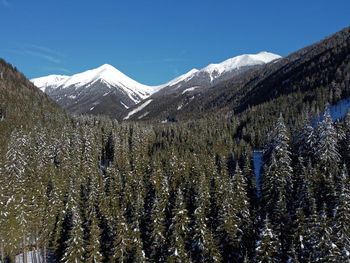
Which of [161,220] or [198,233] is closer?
[198,233]

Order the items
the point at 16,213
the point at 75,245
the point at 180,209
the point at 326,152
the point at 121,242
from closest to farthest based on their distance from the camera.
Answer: the point at 75,245
the point at 121,242
the point at 180,209
the point at 16,213
the point at 326,152

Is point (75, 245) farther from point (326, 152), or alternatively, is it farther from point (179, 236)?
point (326, 152)

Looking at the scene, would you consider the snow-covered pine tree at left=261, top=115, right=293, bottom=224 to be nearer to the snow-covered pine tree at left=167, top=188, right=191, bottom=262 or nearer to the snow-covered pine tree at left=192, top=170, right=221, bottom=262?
the snow-covered pine tree at left=192, top=170, right=221, bottom=262

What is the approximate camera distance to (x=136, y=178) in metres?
59.7

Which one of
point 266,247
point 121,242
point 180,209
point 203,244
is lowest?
point 203,244

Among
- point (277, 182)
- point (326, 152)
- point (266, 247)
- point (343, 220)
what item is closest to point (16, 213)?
point (266, 247)

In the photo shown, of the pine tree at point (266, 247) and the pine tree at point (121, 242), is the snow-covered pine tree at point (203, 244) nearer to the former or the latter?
the pine tree at point (266, 247)

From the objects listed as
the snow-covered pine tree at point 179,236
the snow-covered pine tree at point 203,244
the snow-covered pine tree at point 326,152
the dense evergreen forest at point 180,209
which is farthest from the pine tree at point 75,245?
the snow-covered pine tree at point 326,152

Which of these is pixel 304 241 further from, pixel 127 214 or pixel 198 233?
pixel 127 214

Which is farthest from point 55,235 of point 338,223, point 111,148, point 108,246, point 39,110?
point 39,110

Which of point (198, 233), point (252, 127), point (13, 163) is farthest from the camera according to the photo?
point (252, 127)

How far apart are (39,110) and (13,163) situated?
91811 mm

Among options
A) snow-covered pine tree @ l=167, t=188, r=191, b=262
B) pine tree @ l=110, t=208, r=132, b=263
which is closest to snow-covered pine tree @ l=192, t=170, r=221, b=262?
snow-covered pine tree @ l=167, t=188, r=191, b=262

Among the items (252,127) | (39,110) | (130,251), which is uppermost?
(39,110)
